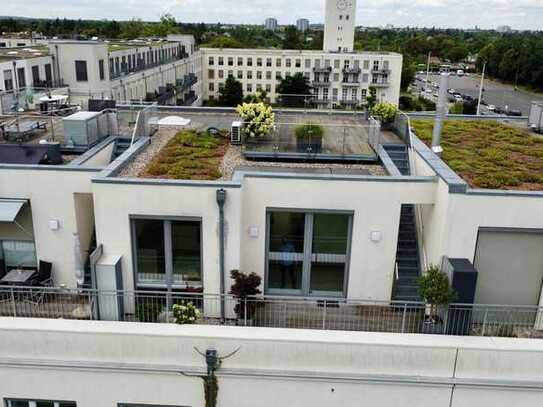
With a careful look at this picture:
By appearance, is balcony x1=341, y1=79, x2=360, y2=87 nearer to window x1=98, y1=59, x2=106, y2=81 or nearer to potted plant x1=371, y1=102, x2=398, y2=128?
window x1=98, y1=59, x2=106, y2=81

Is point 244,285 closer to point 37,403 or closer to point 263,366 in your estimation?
point 263,366

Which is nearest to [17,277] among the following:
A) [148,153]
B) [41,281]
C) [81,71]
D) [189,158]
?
[41,281]

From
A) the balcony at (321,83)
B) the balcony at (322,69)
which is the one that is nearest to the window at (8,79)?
the balcony at (322,69)

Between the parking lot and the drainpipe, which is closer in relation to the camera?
the drainpipe

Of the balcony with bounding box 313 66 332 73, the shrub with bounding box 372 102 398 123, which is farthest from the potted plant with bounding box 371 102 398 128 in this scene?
the balcony with bounding box 313 66 332 73

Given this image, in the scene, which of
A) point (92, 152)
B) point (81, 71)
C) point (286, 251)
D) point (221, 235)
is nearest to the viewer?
point (221, 235)

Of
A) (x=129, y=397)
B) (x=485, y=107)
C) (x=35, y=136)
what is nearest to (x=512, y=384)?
(x=129, y=397)

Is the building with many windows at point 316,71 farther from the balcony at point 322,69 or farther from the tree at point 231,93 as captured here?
the tree at point 231,93
